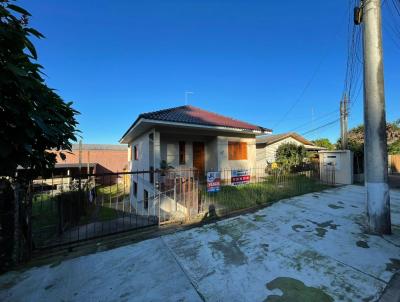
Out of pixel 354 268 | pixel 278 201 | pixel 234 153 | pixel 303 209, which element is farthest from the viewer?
pixel 234 153

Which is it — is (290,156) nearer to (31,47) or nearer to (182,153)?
(182,153)

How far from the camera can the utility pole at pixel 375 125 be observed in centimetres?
462

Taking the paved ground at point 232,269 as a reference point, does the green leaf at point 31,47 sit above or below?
above

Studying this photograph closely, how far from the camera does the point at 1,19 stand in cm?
195

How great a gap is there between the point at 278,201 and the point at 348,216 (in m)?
2.10

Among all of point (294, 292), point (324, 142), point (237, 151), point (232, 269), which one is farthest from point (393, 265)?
point (324, 142)

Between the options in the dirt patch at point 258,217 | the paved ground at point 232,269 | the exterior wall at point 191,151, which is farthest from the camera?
the exterior wall at point 191,151

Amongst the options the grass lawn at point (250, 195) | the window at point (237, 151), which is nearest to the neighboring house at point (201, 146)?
the window at point (237, 151)

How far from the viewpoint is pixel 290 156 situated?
15.3 meters

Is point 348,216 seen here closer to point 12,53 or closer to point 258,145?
Result: point 12,53

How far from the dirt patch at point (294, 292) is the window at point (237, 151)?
384 inches

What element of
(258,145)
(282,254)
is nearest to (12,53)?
(282,254)

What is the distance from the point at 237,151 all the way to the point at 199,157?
241cm

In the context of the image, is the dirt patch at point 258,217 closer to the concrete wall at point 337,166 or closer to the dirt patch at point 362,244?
the dirt patch at point 362,244
